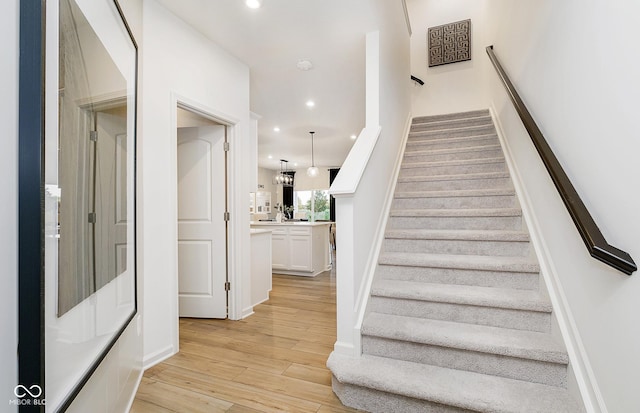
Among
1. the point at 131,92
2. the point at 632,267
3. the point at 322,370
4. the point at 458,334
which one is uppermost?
the point at 131,92

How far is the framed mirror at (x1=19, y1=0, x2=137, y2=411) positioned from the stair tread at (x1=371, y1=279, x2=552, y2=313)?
1642mm

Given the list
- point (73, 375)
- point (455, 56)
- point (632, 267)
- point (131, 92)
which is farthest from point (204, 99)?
point (455, 56)

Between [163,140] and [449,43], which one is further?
[449,43]

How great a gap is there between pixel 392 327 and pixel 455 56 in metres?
4.99

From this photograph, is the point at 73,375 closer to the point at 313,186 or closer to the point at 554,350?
the point at 554,350

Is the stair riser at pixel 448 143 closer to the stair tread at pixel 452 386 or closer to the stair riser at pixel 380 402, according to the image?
the stair tread at pixel 452 386

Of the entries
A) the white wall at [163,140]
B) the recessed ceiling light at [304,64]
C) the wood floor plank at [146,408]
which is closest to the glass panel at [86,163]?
the white wall at [163,140]

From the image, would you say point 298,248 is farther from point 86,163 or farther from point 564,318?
point 86,163

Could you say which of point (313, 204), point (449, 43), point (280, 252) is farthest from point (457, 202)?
point (313, 204)

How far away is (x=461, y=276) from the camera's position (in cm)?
229

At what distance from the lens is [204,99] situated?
286 cm

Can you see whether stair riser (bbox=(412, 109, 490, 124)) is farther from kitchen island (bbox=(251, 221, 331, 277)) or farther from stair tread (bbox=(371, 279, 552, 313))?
stair tread (bbox=(371, 279, 552, 313))

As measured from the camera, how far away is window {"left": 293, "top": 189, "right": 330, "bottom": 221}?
466 inches

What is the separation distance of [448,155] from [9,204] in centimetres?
374
